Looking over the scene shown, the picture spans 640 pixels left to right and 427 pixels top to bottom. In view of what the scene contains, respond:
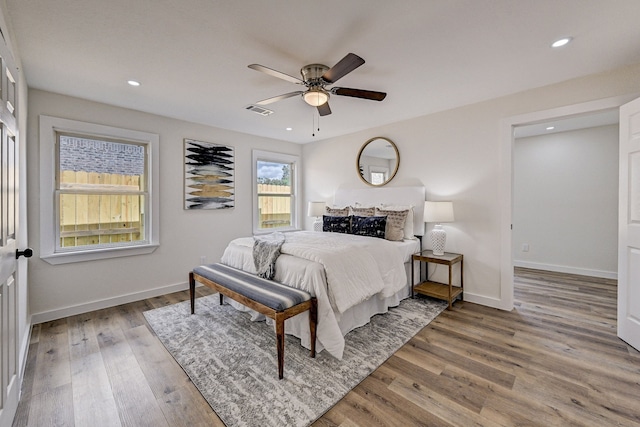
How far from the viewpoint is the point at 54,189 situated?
116 inches

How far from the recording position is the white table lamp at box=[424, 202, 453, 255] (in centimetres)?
326

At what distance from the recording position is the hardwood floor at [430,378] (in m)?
1.58

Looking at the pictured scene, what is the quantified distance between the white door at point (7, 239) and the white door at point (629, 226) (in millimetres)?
4221

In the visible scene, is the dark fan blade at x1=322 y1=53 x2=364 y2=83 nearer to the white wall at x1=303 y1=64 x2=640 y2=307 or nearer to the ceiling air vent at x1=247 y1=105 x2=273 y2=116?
the ceiling air vent at x1=247 y1=105 x2=273 y2=116

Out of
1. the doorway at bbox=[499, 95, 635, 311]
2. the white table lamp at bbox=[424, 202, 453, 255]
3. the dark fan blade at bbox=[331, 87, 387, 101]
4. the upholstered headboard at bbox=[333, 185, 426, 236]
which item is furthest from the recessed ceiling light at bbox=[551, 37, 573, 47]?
the upholstered headboard at bbox=[333, 185, 426, 236]

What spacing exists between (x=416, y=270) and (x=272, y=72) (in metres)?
2.94

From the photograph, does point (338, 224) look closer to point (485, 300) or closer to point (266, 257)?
point (266, 257)

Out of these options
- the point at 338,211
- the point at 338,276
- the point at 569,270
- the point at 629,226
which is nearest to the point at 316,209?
the point at 338,211

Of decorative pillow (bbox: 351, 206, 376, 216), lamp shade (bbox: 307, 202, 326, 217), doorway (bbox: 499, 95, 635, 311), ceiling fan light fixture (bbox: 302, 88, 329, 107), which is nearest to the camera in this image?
ceiling fan light fixture (bbox: 302, 88, 329, 107)

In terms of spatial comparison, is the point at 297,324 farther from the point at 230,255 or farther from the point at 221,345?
the point at 230,255

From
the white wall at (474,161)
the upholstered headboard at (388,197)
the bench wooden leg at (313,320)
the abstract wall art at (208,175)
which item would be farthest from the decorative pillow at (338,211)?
the bench wooden leg at (313,320)

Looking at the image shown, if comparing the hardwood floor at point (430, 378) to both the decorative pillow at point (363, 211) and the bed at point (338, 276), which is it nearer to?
the bed at point (338, 276)

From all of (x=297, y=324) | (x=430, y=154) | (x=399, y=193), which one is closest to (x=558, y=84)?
(x=430, y=154)

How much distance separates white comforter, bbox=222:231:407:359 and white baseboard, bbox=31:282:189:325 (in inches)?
52.9
